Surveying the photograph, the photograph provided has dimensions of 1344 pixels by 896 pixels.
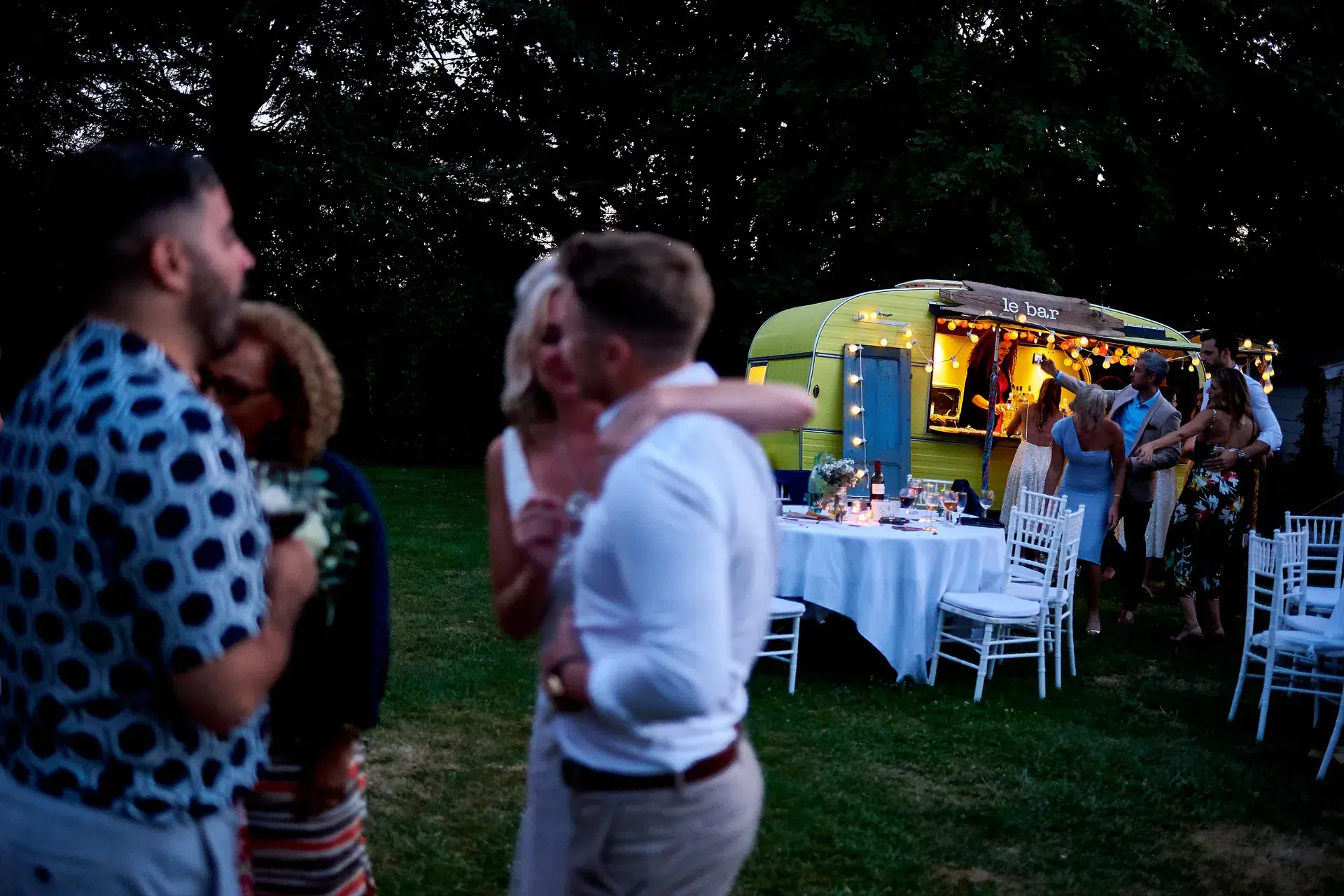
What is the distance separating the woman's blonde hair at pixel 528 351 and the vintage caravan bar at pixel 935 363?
411 inches

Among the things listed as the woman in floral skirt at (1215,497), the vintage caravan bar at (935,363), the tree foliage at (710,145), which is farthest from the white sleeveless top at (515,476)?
the tree foliage at (710,145)

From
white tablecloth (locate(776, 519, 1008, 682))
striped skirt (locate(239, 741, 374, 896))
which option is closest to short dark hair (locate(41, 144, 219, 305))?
striped skirt (locate(239, 741, 374, 896))

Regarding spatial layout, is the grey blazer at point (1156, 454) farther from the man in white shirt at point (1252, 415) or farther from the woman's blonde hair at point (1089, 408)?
the man in white shirt at point (1252, 415)

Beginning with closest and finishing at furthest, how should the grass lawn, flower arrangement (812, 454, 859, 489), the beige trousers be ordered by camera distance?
1. the beige trousers
2. the grass lawn
3. flower arrangement (812, 454, 859, 489)

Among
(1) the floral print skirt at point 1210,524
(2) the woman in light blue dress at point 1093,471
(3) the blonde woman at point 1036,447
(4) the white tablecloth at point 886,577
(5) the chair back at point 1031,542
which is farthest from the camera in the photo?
(3) the blonde woman at point 1036,447

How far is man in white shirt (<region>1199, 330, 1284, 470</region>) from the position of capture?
7.46m

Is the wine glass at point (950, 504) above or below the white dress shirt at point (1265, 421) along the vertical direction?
below

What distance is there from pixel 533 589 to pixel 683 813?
476 millimetres

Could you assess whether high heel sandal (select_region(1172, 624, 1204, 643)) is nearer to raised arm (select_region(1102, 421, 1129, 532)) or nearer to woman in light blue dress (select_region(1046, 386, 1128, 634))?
woman in light blue dress (select_region(1046, 386, 1128, 634))

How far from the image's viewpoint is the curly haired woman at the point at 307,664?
1.95m

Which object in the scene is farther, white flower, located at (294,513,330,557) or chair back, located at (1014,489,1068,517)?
chair back, located at (1014,489,1068,517)

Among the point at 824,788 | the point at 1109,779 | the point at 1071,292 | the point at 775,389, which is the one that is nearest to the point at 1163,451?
the point at 1109,779

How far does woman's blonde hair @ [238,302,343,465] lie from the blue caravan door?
10.9 meters

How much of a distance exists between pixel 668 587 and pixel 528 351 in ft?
2.30
